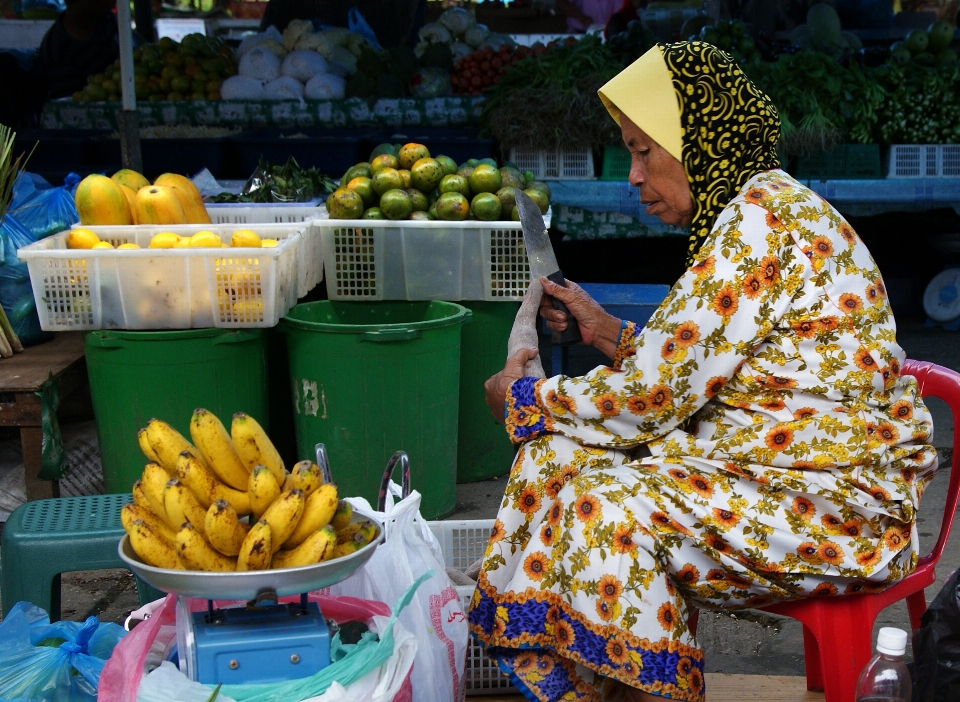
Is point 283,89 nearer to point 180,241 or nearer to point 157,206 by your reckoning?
point 157,206

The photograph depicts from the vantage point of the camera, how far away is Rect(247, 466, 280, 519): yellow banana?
1.60m

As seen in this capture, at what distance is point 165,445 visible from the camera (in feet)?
5.62

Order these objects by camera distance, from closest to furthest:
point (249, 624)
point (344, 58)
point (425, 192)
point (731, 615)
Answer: point (249, 624) → point (731, 615) → point (425, 192) → point (344, 58)

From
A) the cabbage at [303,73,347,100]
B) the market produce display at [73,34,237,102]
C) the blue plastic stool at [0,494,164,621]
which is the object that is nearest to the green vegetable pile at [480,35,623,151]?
the cabbage at [303,73,347,100]

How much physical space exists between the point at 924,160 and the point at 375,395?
3.68m

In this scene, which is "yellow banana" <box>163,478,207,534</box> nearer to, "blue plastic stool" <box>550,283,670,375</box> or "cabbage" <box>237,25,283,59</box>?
"blue plastic stool" <box>550,283,670,375</box>

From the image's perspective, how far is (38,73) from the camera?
7832 mm

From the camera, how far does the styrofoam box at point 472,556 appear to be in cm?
238

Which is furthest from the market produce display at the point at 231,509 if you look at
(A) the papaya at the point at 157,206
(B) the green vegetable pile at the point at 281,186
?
(B) the green vegetable pile at the point at 281,186

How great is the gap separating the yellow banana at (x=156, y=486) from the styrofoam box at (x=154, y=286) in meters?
1.50

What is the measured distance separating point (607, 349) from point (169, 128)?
189 inches

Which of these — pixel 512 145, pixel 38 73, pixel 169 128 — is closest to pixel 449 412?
pixel 512 145

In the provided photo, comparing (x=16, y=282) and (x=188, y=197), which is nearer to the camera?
(x=16, y=282)

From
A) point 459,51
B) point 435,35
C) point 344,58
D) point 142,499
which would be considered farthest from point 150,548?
point 435,35
